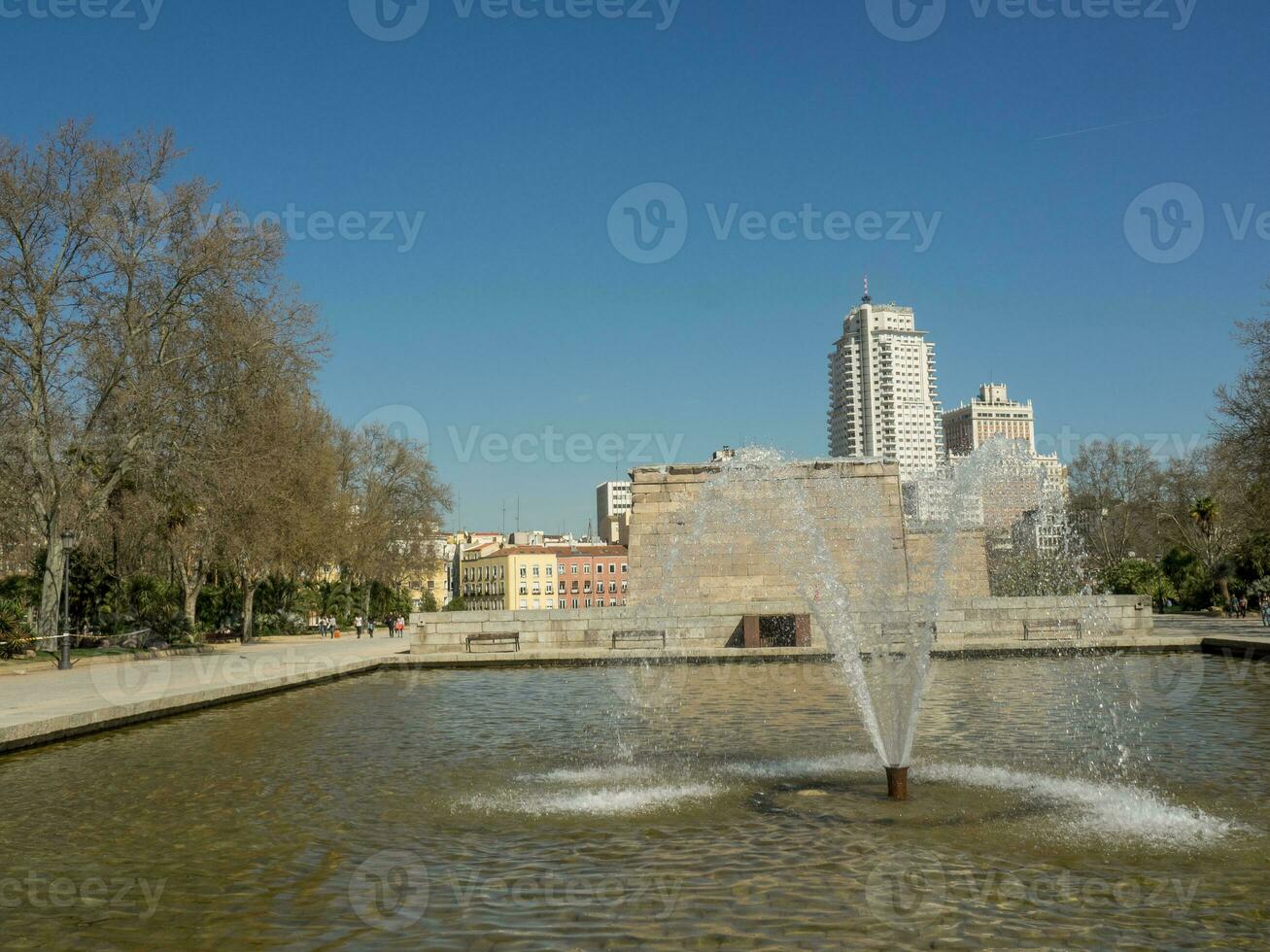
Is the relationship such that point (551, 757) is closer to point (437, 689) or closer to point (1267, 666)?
point (437, 689)

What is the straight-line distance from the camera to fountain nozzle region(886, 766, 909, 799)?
7984 mm

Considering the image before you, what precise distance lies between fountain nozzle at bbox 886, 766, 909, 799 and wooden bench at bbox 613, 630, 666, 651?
1551 cm

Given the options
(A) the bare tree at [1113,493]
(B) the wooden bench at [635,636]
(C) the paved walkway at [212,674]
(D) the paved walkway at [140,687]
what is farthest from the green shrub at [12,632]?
(A) the bare tree at [1113,493]

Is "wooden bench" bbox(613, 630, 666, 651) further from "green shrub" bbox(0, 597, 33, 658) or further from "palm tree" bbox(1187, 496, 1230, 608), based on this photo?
"palm tree" bbox(1187, 496, 1230, 608)

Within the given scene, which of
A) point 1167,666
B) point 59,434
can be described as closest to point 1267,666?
point 1167,666

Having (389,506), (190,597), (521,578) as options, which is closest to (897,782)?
(190,597)

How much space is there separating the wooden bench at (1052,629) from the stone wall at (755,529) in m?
4.95

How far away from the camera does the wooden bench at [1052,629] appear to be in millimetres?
22734

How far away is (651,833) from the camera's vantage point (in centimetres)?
723

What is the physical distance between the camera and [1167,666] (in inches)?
728

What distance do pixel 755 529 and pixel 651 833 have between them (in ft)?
72.5

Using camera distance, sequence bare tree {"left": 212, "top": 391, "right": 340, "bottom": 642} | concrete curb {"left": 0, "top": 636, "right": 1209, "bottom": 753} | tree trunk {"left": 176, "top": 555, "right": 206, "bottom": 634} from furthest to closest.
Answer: tree trunk {"left": 176, "top": 555, "right": 206, "bottom": 634} < bare tree {"left": 212, "top": 391, "right": 340, "bottom": 642} < concrete curb {"left": 0, "top": 636, "right": 1209, "bottom": 753}

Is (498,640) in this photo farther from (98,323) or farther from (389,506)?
(389,506)

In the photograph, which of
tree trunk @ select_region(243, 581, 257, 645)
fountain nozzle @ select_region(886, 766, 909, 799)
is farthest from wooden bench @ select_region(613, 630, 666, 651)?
tree trunk @ select_region(243, 581, 257, 645)
